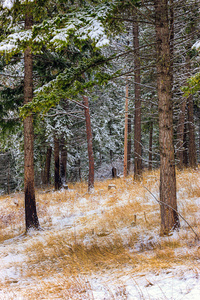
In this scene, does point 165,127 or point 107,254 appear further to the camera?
point 165,127

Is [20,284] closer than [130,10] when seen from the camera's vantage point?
Yes

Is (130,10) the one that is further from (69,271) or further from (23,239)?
(23,239)

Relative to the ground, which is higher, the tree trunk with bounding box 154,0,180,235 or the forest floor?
the tree trunk with bounding box 154,0,180,235

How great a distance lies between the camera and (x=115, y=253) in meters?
4.57

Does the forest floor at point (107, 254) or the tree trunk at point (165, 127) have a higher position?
the tree trunk at point (165, 127)

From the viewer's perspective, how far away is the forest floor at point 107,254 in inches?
117

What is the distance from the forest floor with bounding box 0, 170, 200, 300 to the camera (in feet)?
9.78

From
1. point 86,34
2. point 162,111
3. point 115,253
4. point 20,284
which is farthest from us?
point 162,111

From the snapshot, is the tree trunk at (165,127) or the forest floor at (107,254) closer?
the forest floor at (107,254)

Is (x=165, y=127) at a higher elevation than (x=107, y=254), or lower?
higher

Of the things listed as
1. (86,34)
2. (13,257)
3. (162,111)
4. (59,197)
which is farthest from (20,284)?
(59,197)

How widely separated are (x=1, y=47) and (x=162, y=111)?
3777 millimetres

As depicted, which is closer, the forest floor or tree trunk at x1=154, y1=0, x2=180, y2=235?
the forest floor

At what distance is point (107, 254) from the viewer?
4547 millimetres
